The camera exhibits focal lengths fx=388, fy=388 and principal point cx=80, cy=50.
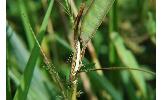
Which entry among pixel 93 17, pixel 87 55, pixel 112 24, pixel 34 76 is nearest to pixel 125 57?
pixel 112 24

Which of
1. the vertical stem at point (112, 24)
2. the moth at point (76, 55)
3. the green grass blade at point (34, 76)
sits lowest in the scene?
the moth at point (76, 55)

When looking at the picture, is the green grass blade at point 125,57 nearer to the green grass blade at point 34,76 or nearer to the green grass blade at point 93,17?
the green grass blade at point 34,76

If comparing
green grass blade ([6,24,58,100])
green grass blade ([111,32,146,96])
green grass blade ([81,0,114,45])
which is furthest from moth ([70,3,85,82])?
green grass blade ([111,32,146,96])

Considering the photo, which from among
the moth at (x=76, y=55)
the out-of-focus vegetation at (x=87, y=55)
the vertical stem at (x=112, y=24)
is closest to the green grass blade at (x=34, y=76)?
the out-of-focus vegetation at (x=87, y=55)

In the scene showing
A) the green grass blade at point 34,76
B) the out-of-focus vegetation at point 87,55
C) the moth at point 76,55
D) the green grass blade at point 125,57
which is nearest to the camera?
the moth at point 76,55

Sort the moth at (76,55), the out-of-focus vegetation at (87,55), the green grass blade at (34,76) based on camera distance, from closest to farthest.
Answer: the moth at (76,55), the out-of-focus vegetation at (87,55), the green grass blade at (34,76)
